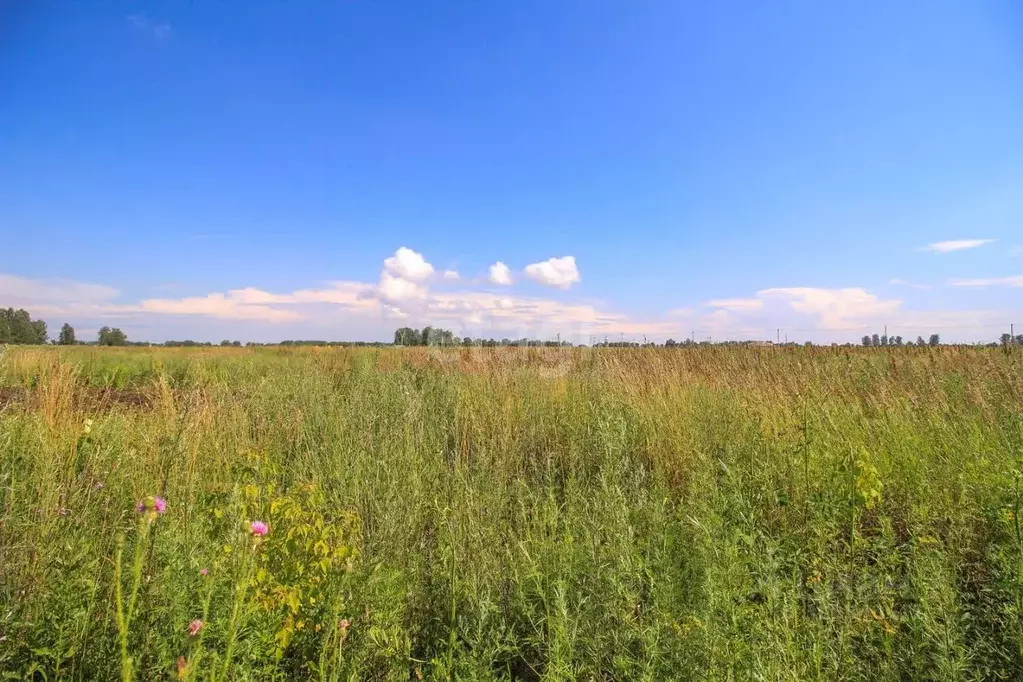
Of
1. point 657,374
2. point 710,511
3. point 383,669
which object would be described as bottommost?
point 383,669

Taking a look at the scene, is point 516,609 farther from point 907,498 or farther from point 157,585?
point 907,498

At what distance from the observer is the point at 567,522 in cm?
293

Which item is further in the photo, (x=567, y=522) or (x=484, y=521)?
(x=484, y=521)

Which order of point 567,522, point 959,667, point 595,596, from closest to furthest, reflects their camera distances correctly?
point 959,667
point 595,596
point 567,522

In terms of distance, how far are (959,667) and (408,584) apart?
2253 mm

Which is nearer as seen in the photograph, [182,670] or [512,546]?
[182,670]

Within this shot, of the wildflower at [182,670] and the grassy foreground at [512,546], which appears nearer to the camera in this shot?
the wildflower at [182,670]

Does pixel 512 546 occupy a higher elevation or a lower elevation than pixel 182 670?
lower

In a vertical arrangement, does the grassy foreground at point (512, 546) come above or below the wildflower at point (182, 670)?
below

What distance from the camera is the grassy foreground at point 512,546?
6.06ft

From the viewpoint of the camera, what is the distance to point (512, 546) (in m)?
3.00

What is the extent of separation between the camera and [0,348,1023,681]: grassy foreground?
72.7 inches

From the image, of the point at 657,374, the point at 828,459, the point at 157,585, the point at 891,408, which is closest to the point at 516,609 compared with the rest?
the point at 157,585

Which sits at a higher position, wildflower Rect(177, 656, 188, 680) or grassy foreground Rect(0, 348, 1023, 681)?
wildflower Rect(177, 656, 188, 680)
